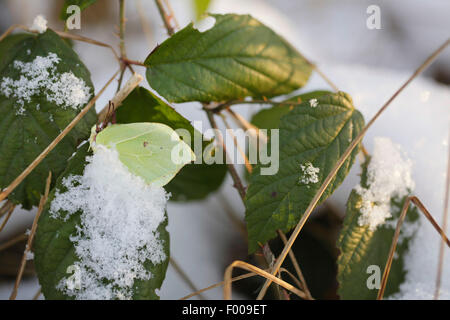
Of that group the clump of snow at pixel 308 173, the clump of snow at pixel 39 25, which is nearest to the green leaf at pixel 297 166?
the clump of snow at pixel 308 173

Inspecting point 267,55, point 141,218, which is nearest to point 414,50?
point 267,55

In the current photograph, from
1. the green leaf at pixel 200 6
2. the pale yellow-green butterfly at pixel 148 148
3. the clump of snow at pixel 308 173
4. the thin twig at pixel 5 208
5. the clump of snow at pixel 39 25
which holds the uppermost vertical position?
the green leaf at pixel 200 6

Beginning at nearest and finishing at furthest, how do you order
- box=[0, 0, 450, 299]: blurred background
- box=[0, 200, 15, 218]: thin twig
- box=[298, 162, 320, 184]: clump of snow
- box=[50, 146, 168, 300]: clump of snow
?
box=[50, 146, 168, 300]: clump of snow → box=[298, 162, 320, 184]: clump of snow → box=[0, 200, 15, 218]: thin twig → box=[0, 0, 450, 299]: blurred background

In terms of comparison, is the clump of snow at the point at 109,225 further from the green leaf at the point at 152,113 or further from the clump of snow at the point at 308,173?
the clump of snow at the point at 308,173

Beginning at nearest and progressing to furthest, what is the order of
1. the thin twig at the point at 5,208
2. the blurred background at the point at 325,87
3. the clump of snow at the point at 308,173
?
the clump of snow at the point at 308,173 < the thin twig at the point at 5,208 < the blurred background at the point at 325,87

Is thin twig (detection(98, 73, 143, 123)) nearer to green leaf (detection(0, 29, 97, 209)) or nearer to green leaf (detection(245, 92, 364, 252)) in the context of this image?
green leaf (detection(0, 29, 97, 209))

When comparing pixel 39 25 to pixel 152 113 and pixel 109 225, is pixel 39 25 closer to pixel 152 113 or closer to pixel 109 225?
pixel 152 113

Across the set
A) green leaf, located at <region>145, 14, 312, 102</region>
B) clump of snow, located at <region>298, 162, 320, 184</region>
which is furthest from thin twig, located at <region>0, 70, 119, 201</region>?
clump of snow, located at <region>298, 162, 320, 184</region>

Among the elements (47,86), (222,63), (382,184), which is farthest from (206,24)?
(382,184)
